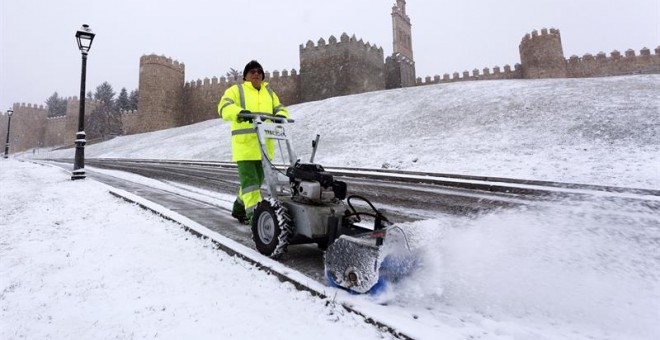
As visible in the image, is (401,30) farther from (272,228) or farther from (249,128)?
(272,228)

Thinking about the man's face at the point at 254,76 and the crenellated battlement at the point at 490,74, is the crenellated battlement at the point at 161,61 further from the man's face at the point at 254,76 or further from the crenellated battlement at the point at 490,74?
the man's face at the point at 254,76

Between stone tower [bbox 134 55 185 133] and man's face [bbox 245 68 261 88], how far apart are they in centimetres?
4235

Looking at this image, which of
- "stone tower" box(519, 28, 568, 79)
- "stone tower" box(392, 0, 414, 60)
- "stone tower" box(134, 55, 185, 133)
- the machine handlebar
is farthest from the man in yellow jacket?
"stone tower" box(392, 0, 414, 60)

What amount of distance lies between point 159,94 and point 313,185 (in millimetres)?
44189

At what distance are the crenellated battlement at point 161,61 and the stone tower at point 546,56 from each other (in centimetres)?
3789

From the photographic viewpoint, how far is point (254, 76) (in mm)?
4492

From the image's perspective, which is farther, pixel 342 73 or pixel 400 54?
pixel 400 54

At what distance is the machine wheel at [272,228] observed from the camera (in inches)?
132

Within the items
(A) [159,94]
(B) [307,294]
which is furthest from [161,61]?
(B) [307,294]

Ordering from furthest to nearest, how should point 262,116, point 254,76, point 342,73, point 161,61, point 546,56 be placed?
point 161,61 → point 342,73 → point 546,56 → point 254,76 → point 262,116

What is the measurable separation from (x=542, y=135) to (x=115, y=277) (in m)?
12.2

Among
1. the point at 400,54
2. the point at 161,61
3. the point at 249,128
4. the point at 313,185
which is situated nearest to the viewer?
the point at 313,185

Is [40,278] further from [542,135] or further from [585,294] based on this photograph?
[542,135]

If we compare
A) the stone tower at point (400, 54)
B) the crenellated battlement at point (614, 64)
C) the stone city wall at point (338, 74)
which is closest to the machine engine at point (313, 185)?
the stone city wall at point (338, 74)
